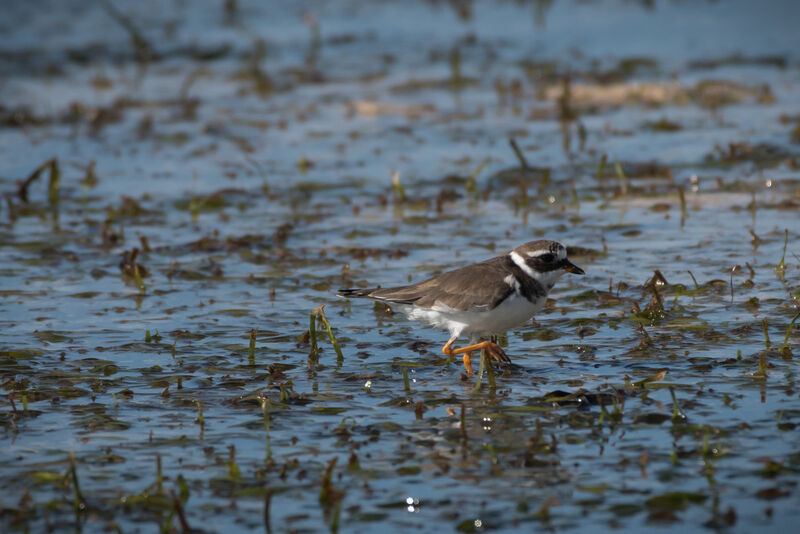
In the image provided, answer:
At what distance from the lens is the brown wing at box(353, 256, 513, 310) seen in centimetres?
801

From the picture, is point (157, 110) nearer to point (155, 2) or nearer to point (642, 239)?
point (642, 239)

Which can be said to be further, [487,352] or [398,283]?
[398,283]

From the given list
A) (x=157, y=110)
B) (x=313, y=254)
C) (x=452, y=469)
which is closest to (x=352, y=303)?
(x=313, y=254)

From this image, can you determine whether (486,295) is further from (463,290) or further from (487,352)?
(487,352)

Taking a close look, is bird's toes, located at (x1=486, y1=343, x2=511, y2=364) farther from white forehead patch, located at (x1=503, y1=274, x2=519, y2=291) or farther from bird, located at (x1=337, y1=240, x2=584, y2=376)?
white forehead patch, located at (x1=503, y1=274, x2=519, y2=291)

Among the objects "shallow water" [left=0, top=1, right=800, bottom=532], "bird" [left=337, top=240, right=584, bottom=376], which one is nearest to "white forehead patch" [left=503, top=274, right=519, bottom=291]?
"bird" [left=337, top=240, right=584, bottom=376]

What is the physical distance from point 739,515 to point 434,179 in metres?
9.67

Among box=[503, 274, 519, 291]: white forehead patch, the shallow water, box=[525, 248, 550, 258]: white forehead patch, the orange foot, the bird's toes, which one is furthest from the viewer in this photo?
box=[525, 248, 550, 258]: white forehead patch

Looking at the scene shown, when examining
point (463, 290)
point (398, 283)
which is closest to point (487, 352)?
point (463, 290)

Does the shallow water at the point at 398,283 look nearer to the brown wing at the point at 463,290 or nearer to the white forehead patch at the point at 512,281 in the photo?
the brown wing at the point at 463,290

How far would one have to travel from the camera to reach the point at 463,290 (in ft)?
26.7

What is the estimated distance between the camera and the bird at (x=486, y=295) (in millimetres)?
8000

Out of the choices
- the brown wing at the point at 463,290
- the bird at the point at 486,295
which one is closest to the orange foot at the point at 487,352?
the bird at the point at 486,295

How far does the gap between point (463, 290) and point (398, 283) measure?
217 cm
